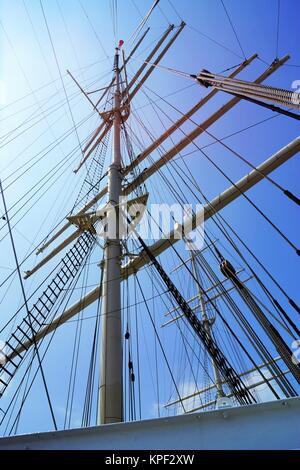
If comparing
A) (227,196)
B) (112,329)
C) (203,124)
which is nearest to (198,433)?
(112,329)

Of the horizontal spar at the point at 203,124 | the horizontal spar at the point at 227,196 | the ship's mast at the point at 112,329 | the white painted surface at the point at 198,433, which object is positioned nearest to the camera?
the white painted surface at the point at 198,433

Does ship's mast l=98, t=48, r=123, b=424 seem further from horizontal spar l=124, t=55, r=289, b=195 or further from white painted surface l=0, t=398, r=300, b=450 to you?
horizontal spar l=124, t=55, r=289, b=195

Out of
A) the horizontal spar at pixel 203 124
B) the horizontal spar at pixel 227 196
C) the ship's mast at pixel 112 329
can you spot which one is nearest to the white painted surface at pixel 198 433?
the ship's mast at pixel 112 329

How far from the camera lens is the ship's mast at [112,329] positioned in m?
3.91

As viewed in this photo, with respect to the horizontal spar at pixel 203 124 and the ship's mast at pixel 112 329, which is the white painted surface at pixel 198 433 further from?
the horizontal spar at pixel 203 124

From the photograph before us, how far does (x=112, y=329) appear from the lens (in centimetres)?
462

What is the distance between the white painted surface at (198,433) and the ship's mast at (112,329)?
99.6 inches

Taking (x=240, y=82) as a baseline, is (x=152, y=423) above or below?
below

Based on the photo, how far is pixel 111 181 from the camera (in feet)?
23.4
